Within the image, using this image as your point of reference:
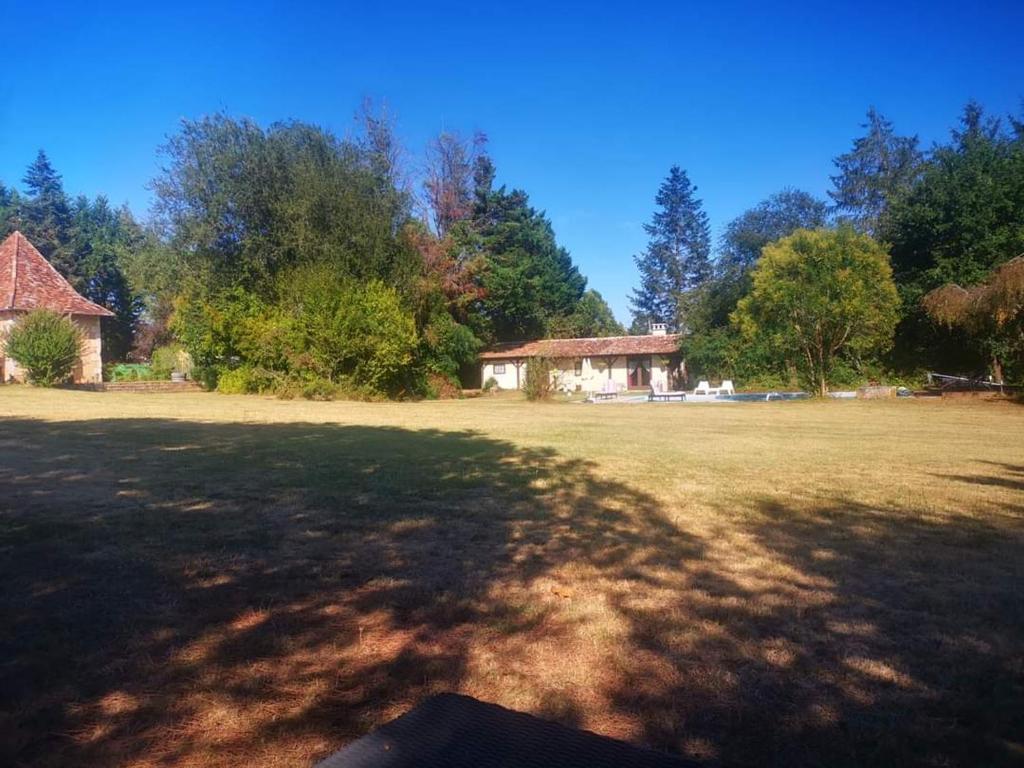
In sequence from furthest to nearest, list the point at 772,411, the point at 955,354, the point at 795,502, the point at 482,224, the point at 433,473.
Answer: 1. the point at 482,224
2. the point at 955,354
3. the point at 772,411
4. the point at 433,473
5. the point at 795,502

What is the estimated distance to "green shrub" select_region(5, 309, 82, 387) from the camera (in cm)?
2844

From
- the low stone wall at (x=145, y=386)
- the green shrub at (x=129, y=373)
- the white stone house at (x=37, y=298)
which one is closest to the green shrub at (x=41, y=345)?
the low stone wall at (x=145, y=386)

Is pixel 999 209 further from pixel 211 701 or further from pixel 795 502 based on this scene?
pixel 211 701

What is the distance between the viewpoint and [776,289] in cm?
2764

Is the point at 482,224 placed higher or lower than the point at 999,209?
higher

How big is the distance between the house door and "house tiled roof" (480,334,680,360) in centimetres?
148

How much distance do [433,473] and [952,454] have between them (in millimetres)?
7891

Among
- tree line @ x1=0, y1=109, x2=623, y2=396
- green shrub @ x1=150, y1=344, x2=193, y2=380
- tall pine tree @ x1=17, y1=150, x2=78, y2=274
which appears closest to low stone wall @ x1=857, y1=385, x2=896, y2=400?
tree line @ x1=0, y1=109, x2=623, y2=396

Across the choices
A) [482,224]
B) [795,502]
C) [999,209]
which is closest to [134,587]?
[795,502]

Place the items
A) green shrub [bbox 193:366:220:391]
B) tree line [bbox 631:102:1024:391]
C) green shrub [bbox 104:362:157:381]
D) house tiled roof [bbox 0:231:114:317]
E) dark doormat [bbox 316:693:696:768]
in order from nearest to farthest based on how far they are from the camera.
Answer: dark doormat [bbox 316:693:696:768]
tree line [bbox 631:102:1024:391]
green shrub [bbox 193:366:220:391]
house tiled roof [bbox 0:231:114:317]
green shrub [bbox 104:362:157:381]

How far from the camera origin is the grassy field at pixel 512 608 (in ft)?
9.00

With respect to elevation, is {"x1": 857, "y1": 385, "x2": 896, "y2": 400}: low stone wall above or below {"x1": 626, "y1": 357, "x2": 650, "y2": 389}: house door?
below

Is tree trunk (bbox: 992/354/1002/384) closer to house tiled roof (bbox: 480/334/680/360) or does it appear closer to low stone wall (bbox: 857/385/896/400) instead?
low stone wall (bbox: 857/385/896/400)

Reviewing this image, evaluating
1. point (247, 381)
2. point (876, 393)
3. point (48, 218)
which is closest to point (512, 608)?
point (876, 393)
